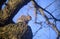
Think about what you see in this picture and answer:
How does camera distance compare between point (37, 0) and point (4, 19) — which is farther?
point (37, 0)

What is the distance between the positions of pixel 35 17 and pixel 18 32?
300mm

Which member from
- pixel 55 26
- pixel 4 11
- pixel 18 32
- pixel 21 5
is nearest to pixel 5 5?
pixel 4 11

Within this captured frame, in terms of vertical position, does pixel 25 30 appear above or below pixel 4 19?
below

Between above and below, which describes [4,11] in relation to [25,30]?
above

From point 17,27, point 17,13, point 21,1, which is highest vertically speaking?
point 21,1

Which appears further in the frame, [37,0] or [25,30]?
[37,0]

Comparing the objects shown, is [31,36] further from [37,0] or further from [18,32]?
[37,0]

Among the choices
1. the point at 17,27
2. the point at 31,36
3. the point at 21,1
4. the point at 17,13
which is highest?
the point at 21,1

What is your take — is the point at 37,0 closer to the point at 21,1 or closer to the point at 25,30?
the point at 21,1

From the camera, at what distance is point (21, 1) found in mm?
1674

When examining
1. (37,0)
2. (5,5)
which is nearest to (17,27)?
(5,5)

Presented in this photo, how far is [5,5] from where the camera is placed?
170 centimetres

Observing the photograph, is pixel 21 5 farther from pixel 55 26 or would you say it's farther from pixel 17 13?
pixel 55 26

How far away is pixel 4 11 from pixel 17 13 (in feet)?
A: 0.51
